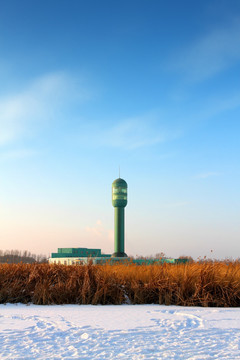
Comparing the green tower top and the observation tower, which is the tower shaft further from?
the green tower top

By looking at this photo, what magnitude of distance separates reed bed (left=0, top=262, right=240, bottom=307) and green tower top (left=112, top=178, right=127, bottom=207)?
38493mm

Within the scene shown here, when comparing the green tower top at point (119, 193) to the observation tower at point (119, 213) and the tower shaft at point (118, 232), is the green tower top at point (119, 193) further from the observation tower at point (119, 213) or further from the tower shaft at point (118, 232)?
the tower shaft at point (118, 232)

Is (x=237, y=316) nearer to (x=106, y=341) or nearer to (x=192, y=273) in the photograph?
(x=192, y=273)

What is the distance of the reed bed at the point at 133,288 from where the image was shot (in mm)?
8953

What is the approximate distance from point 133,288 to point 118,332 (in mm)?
3082

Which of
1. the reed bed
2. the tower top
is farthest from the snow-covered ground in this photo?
the tower top

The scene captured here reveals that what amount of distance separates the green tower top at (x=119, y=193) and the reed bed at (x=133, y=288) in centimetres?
3849

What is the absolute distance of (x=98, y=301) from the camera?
29.6 feet

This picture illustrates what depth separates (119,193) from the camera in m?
48.3

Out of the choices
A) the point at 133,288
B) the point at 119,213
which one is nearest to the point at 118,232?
the point at 119,213

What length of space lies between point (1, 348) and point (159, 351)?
2097mm

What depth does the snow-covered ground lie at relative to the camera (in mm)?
4969

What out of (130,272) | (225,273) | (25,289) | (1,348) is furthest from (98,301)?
(1,348)

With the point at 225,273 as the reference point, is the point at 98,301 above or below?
below
